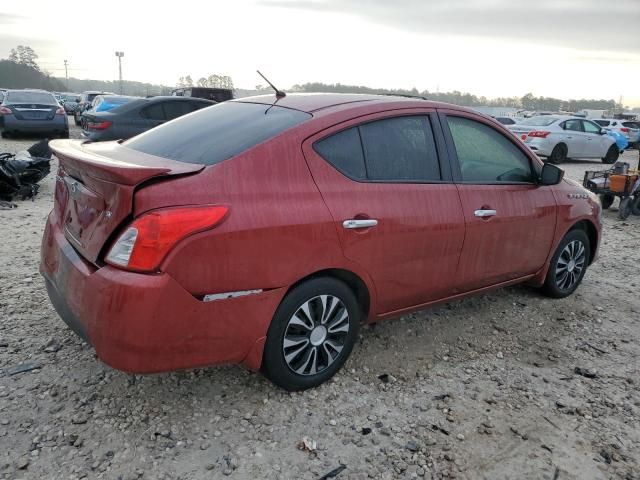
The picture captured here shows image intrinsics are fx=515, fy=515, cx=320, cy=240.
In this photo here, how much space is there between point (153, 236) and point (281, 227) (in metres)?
0.62

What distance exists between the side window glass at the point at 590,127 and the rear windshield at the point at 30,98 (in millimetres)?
16553

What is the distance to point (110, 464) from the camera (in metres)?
2.36

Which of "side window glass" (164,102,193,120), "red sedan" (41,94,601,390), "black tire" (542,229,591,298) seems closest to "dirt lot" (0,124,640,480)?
"red sedan" (41,94,601,390)

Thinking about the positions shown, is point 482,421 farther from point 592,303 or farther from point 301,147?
point 592,303

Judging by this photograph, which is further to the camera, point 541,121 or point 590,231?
point 541,121

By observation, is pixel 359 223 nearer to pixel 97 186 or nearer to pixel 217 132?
pixel 217 132

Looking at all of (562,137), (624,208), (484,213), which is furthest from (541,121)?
(484,213)

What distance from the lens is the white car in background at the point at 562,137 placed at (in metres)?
15.8

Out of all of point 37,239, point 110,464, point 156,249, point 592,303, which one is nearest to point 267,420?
point 110,464

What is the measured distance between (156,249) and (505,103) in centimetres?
9788

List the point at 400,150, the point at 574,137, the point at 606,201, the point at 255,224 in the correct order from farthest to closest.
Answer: the point at 574,137 < the point at 606,201 < the point at 400,150 < the point at 255,224

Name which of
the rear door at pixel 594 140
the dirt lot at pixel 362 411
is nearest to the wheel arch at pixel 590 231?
the dirt lot at pixel 362 411

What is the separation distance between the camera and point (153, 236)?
88.7 inches

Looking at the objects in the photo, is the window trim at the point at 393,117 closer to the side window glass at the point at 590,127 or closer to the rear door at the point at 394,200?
the rear door at the point at 394,200
